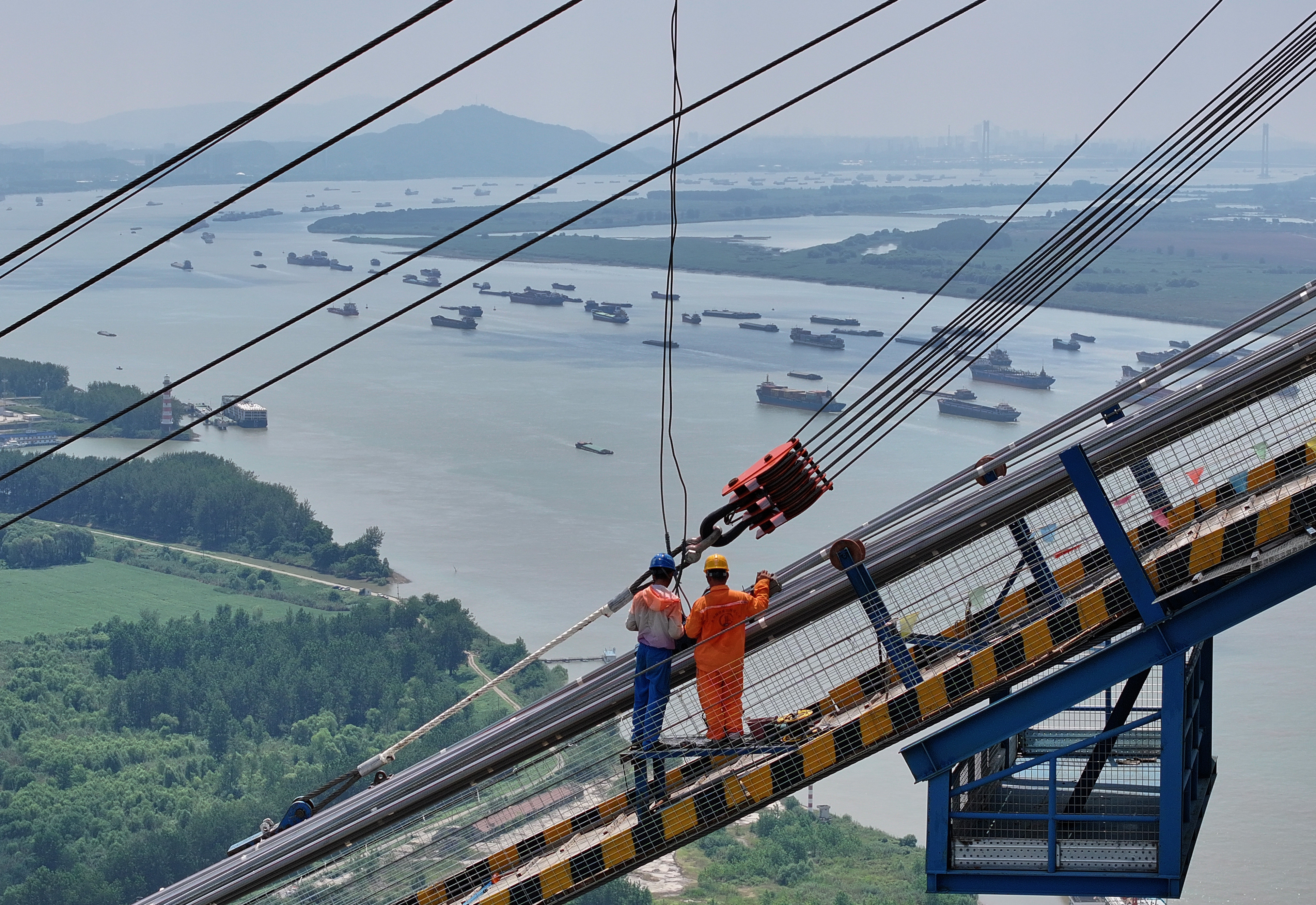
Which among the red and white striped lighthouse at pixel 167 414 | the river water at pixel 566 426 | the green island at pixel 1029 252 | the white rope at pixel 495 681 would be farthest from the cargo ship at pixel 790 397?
the white rope at pixel 495 681

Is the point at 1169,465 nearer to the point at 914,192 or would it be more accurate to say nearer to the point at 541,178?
the point at 914,192

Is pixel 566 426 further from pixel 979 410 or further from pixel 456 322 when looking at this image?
pixel 456 322

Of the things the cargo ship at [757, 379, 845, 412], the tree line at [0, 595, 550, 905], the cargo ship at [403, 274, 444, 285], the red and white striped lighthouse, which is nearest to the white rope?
the tree line at [0, 595, 550, 905]

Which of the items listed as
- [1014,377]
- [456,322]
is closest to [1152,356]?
[1014,377]

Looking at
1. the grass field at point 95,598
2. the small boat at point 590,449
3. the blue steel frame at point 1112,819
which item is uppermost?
the small boat at point 590,449

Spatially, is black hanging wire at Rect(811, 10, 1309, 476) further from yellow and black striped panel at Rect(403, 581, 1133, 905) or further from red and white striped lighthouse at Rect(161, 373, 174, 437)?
red and white striped lighthouse at Rect(161, 373, 174, 437)

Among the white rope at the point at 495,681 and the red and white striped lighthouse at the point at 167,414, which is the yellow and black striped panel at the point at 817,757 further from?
the red and white striped lighthouse at the point at 167,414

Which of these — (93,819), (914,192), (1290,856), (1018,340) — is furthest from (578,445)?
(914,192)
